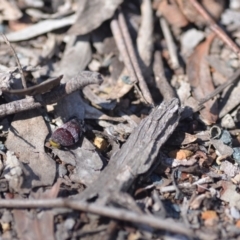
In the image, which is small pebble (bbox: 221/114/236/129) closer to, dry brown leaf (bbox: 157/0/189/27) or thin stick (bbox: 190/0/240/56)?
Result: thin stick (bbox: 190/0/240/56)

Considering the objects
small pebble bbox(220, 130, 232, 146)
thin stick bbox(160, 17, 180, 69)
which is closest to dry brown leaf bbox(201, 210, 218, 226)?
small pebble bbox(220, 130, 232, 146)

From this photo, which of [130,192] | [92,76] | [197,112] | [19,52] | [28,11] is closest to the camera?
[130,192]

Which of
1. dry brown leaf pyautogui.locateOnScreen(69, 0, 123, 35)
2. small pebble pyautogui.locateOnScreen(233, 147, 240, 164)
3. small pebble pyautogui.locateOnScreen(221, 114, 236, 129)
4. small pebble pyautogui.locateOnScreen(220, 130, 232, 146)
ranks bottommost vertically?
small pebble pyautogui.locateOnScreen(233, 147, 240, 164)

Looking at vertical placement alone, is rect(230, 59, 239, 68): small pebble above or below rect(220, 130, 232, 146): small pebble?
above

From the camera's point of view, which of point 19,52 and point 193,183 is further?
point 19,52

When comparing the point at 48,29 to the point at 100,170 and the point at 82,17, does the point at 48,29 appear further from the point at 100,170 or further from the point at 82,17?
the point at 100,170

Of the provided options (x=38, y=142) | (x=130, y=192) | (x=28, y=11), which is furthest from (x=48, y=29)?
(x=130, y=192)

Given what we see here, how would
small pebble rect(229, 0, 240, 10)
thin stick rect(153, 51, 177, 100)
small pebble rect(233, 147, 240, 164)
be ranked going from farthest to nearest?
1. small pebble rect(229, 0, 240, 10)
2. thin stick rect(153, 51, 177, 100)
3. small pebble rect(233, 147, 240, 164)
